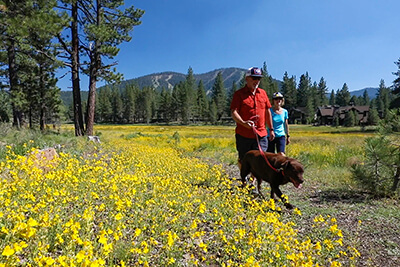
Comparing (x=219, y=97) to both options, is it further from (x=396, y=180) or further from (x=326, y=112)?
(x=396, y=180)

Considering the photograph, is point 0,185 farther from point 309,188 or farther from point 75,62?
point 75,62

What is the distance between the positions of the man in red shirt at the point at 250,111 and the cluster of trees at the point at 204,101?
61765mm

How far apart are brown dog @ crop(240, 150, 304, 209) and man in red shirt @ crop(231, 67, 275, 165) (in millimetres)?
297

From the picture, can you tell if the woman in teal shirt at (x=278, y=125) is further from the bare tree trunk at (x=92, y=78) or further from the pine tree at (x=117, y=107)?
the pine tree at (x=117, y=107)

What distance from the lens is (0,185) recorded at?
290 cm

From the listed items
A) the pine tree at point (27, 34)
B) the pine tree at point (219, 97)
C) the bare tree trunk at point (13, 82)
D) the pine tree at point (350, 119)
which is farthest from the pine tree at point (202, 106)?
the bare tree trunk at point (13, 82)

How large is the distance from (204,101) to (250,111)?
77687mm

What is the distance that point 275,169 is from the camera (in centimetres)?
401

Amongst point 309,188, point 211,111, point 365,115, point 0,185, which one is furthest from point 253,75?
point 365,115

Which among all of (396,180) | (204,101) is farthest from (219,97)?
(396,180)

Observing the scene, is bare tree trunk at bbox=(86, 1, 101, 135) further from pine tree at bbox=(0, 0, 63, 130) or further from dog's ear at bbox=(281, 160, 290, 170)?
dog's ear at bbox=(281, 160, 290, 170)

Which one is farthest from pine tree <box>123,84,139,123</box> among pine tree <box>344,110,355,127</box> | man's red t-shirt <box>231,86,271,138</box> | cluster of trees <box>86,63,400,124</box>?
man's red t-shirt <box>231,86,271,138</box>

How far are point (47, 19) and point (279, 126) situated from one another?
32.7 ft

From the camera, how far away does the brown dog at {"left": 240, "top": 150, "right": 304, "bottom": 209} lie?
12.2 ft
